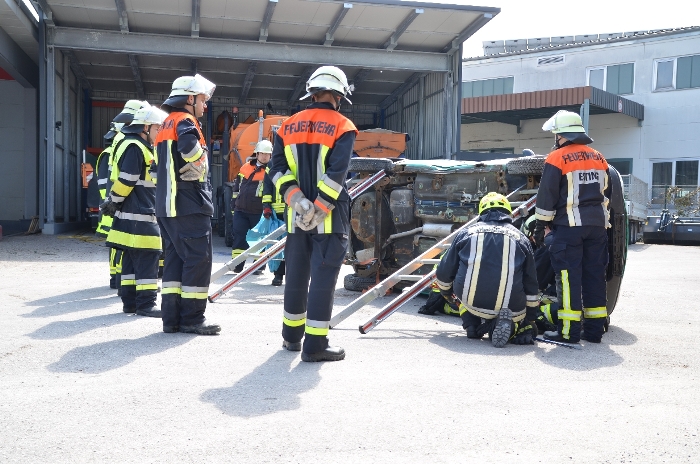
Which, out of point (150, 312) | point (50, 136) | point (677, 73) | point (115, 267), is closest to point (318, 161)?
point (150, 312)

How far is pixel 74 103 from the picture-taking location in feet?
65.0

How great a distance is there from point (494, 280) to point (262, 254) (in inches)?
124

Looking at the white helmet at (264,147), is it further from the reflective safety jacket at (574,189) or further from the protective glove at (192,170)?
the reflective safety jacket at (574,189)

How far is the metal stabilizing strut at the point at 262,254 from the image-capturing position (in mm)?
6986

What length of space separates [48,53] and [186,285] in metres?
12.5

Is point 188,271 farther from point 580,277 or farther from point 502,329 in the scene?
point 580,277

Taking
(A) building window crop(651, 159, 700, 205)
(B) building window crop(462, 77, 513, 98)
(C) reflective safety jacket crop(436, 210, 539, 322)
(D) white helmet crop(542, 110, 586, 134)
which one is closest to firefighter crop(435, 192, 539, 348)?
(C) reflective safety jacket crop(436, 210, 539, 322)

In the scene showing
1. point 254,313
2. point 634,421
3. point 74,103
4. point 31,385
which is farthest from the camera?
point 74,103

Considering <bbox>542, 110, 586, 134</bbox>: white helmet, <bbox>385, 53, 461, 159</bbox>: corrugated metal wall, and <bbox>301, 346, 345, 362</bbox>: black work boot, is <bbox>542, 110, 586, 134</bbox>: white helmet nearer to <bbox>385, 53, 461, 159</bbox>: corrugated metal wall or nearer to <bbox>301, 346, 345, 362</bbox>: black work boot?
<bbox>301, 346, 345, 362</bbox>: black work boot

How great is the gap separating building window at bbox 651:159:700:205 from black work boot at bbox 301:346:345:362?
876 inches

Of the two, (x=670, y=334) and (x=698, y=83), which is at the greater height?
(x=698, y=83)

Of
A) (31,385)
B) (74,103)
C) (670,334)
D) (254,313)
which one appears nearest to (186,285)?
(254,313)

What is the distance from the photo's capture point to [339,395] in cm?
367

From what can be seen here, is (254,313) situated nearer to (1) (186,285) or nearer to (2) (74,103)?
(1) (186,285)
